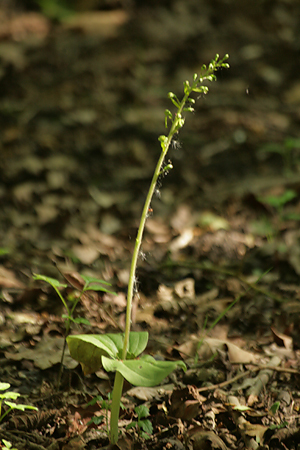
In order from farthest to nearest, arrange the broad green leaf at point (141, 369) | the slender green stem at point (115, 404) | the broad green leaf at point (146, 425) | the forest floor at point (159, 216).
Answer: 1. the forest floor at point (159, 216)
2. the broad green leaf at point (146, 425)
3. the slender green stem at point (115, 404)
4. the broad green leaf at point (141, 369)

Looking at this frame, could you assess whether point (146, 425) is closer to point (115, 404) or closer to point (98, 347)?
point (115, 404)

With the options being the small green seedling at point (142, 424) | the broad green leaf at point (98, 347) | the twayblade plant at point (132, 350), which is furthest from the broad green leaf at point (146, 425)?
the broad green leaf at point (98, 347)

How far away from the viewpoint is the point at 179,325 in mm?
1938

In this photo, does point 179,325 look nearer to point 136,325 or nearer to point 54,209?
point 136,325

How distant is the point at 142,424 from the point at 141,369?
0.98 feet

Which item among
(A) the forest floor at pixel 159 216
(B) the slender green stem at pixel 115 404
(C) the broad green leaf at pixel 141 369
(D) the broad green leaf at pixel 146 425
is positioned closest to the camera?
(C) the broad green leaf at pixel 141 369

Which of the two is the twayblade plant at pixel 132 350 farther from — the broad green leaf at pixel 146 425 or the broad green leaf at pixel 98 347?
the broad green leaf at pixel 146 425

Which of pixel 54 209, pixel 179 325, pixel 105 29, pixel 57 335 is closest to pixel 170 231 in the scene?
pixel 54 209

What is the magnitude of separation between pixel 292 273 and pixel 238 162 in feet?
5.57

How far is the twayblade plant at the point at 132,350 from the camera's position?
963 mm

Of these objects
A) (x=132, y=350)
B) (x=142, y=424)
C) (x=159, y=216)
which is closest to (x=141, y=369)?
(x=132, y=350)

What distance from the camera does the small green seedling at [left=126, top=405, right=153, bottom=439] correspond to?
1.17 m

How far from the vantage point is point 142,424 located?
118 cm

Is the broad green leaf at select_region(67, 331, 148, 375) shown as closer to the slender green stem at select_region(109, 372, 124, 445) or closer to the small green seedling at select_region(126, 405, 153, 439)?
the slender green stem at select_region(109, 372, 124, 445)
